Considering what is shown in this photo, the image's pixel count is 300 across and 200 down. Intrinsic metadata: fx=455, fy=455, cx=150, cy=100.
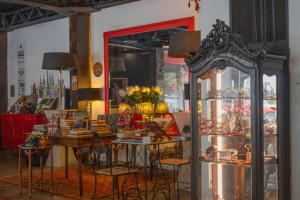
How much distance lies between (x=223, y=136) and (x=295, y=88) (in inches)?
34.5

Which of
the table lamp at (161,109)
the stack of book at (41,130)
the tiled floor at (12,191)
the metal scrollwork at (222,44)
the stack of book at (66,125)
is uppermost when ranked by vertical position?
the metal scrollwork at (222,44)

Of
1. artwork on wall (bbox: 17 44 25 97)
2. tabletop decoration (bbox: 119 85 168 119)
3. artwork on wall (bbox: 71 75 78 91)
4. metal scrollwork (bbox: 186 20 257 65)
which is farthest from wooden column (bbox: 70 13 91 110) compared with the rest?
metal scrollwork (bbox: 186 20 257 65)

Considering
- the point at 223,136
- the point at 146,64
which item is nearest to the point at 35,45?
the point at 146,64

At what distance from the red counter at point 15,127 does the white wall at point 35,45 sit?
3.30ft

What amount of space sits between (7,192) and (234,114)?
415 centimetres

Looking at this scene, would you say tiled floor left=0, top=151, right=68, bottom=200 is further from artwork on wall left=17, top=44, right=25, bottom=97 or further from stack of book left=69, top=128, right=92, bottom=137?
artwork on wall left=17, top=44, right=25, bottom=97

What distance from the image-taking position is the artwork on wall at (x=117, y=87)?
9875 millimetres

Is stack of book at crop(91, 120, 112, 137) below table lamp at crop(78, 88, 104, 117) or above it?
below

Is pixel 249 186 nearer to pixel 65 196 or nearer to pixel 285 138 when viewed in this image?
pixel 285 138

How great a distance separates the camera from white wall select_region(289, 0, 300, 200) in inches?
180

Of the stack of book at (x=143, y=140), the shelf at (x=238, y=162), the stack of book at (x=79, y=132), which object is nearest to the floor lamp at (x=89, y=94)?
the stack of book at (x=79, y=132)

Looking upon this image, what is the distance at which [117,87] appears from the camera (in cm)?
995

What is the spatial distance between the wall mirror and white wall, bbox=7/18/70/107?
147cm

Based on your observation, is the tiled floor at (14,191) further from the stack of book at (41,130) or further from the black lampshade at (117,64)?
the black lampshade at (117,64)
